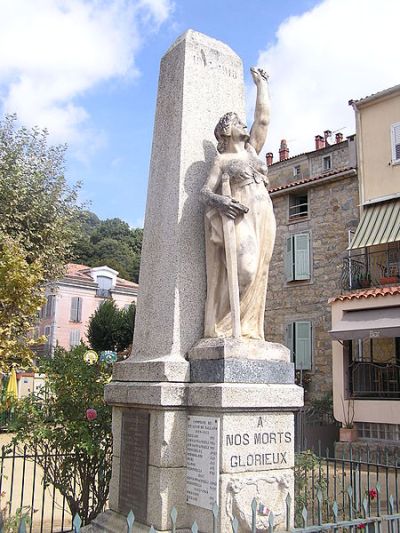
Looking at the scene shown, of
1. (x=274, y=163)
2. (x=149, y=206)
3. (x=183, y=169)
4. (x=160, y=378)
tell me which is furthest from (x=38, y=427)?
(x=274, y=163)

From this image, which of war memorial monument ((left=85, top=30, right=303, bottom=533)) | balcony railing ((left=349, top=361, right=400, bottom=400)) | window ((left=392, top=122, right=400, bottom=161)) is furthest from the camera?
window ((left=392, top=122, right=400, bottom=161))

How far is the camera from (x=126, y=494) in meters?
4.61

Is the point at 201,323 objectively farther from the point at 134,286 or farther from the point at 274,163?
the point at 134,286

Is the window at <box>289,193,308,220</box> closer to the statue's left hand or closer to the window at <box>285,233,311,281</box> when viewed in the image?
the window at <box>285,233,311,281</box>

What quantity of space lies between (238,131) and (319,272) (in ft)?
49.7

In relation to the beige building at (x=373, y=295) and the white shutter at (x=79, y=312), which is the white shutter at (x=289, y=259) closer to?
the beige building at (x=373, y=295)

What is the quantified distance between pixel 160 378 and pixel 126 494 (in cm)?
99

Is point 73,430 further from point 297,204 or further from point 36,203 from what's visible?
point 297,204

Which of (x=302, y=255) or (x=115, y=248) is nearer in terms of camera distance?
(x=302, y=255)

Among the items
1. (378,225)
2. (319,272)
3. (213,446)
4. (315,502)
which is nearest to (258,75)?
(213,446)

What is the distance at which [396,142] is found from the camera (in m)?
17.5

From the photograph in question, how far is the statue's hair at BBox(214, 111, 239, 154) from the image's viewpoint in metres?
4.95

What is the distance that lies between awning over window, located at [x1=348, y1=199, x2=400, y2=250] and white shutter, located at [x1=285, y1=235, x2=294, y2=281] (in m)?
3.27

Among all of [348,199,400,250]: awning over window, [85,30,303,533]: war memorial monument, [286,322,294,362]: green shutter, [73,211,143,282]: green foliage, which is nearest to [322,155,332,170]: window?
[348,199,400,250]: awning over window
